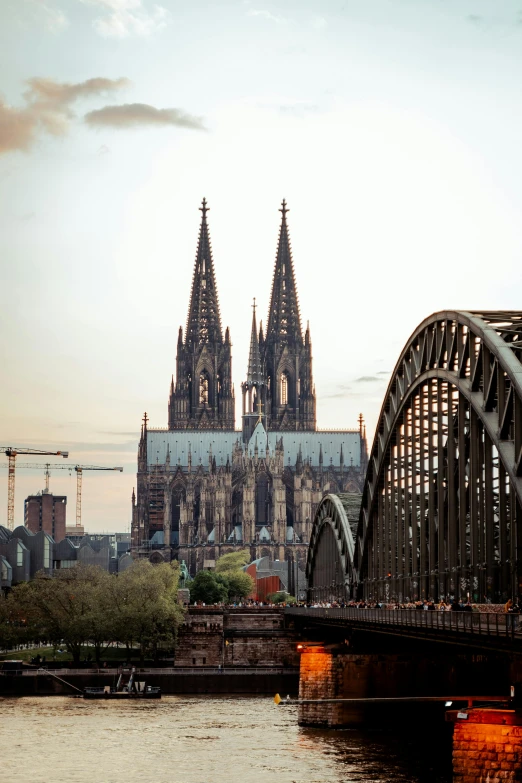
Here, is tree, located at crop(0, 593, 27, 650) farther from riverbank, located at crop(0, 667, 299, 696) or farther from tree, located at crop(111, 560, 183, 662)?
riverbank, located at crop(0, 667, 299, 696)

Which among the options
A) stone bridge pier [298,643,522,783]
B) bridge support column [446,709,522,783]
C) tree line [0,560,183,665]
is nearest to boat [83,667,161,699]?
tree line [0,560,183,665]

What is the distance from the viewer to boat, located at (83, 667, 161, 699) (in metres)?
109

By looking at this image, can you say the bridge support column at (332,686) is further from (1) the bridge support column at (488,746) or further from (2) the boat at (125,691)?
(1) the bridge support column at (488,746)

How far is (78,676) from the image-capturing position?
384 feet

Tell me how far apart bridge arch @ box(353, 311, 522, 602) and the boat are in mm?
20167

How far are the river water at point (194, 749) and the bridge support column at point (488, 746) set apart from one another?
11038mm

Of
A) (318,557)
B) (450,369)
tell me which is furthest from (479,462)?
(318,557)

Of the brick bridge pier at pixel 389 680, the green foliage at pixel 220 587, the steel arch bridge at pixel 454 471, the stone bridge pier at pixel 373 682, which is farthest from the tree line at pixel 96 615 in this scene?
the stone bridge pier at pixel 373 682

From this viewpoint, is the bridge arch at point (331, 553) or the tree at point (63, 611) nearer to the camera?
the bridge arch at point (331, 553)

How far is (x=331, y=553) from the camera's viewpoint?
13138 cm

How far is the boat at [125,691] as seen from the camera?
108875mm

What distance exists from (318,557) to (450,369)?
68.6 metres

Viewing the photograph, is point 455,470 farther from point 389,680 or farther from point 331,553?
point 331,553

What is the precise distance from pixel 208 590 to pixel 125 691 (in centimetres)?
6807
